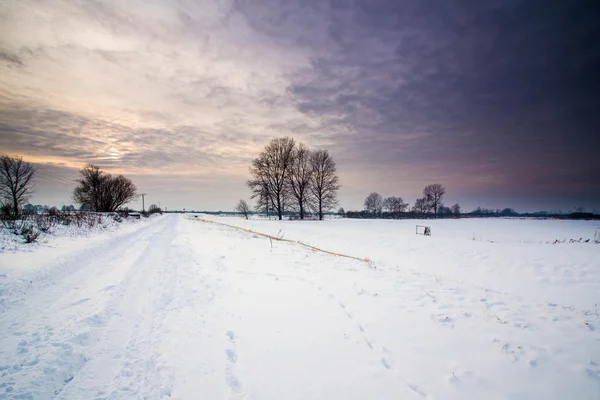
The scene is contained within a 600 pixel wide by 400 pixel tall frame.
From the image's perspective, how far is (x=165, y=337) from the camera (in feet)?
14.6

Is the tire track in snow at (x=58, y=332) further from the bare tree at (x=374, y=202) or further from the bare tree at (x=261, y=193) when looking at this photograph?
the bare tree at (x=374, y=202)

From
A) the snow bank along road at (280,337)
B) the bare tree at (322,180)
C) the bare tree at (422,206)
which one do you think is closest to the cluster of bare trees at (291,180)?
the bare tree at (322,180)

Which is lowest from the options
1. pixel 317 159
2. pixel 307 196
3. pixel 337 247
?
pixel 337 247

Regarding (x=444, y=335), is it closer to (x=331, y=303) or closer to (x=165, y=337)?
(x=331, y=303)

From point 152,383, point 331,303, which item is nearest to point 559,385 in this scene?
point 331,303

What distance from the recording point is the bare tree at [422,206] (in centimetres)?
9043

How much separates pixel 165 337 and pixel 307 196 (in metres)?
38.2

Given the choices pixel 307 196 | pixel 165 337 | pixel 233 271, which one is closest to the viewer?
pixel 165 337

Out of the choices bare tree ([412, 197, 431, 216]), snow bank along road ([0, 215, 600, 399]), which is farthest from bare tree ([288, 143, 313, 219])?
bare tree ([412, 197, 431, 216])

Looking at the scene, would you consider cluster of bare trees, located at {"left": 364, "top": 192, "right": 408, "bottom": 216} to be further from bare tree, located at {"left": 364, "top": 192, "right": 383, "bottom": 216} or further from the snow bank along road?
the snow bank along road

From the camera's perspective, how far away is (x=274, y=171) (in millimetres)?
40688

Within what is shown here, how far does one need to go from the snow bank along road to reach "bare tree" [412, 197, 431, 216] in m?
88.8

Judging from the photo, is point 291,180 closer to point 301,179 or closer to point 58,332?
point 301,179

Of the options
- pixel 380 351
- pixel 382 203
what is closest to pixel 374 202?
pixel 382 203
